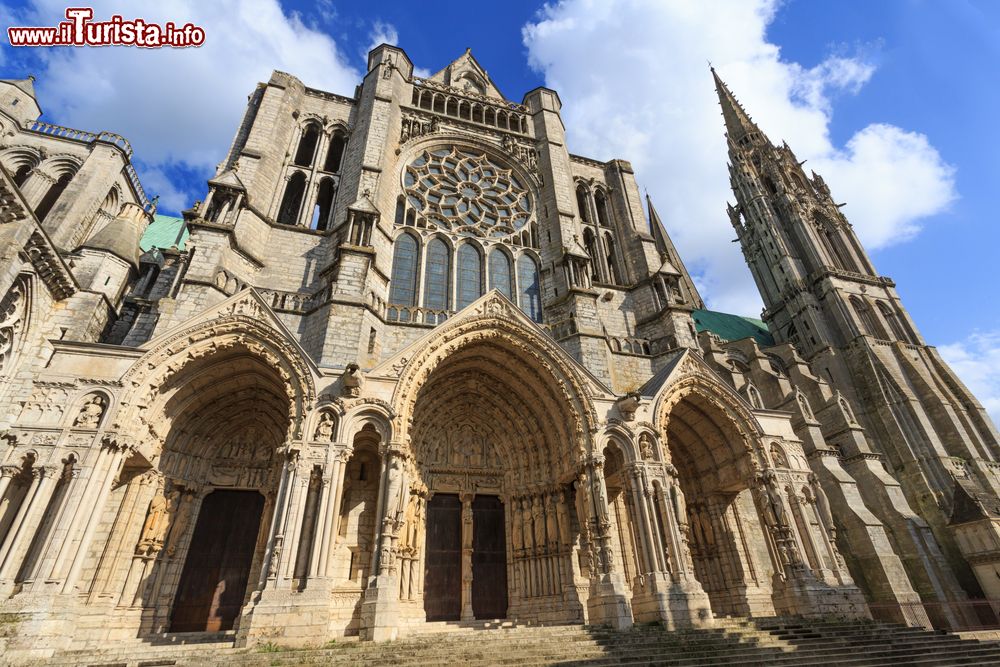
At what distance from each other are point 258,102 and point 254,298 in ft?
36.8

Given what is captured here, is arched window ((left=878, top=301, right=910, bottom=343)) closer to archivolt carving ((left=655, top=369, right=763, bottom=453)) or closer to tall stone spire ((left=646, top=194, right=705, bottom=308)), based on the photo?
tall stone spire ((left=646, top=194, right=705, bottom=308))

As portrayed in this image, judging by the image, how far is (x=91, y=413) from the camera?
27.1 ft

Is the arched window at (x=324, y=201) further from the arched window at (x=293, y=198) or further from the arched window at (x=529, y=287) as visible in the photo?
the arched window at (x=529, y=287)

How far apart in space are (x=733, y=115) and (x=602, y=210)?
1228 inches

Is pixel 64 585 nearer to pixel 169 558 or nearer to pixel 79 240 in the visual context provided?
pixel 169 558

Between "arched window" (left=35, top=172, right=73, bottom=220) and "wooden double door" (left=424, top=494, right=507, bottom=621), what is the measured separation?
17267 mm

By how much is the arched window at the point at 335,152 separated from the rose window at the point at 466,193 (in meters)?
2.73

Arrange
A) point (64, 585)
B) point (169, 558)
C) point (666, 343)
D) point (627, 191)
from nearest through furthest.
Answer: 1. point (64, 585)
2. point (169, 558)
3. point (666, 343)
4. point (627, 191)

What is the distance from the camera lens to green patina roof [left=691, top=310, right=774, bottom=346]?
93.1 ft

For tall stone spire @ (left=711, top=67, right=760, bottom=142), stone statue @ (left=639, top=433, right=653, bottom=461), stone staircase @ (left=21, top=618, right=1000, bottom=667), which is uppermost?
tall stone spire @ (left=711, top=67, right=760, bottom=142)

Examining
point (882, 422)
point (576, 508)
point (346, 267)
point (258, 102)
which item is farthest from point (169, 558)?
point (882, 422)

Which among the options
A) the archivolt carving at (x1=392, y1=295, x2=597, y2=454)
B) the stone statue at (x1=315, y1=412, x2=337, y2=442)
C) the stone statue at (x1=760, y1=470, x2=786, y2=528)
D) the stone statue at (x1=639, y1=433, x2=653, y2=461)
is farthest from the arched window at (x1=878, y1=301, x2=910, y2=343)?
the stone statue at (x1=315, y1=412, x2=337, y2=442)

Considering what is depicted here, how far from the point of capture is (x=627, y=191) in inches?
766

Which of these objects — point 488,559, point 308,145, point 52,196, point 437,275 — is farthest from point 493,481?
point 52,196
